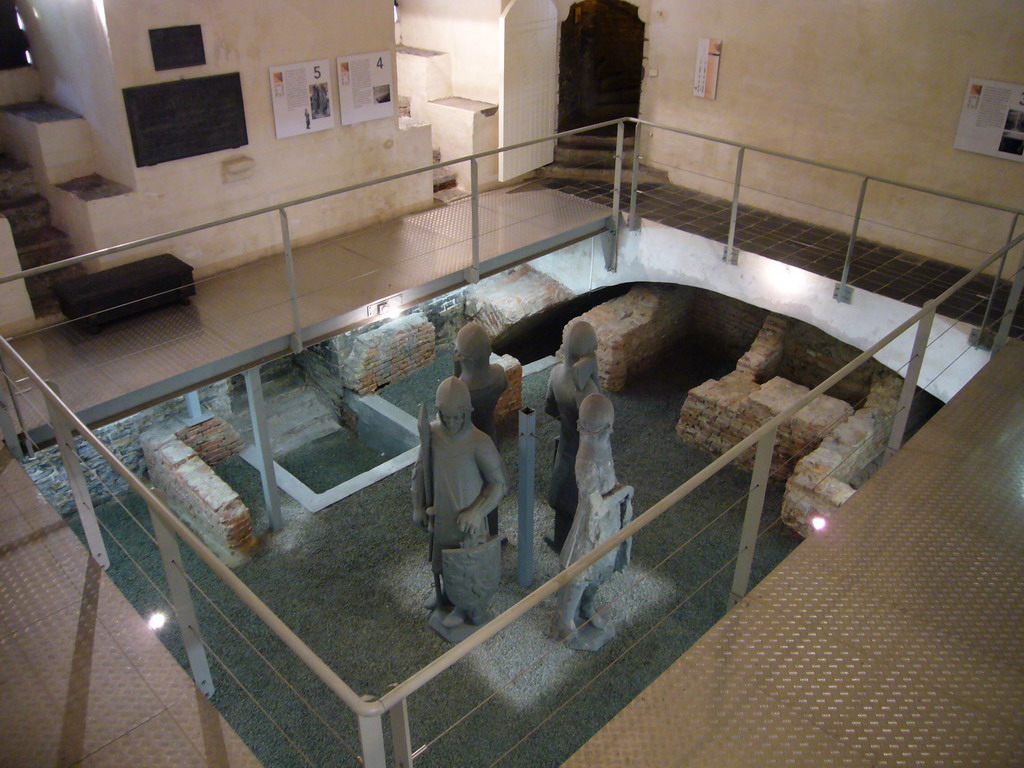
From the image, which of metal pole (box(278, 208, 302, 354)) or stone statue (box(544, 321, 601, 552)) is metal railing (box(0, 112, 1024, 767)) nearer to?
metal pole (box(278, 208, 302, 354))

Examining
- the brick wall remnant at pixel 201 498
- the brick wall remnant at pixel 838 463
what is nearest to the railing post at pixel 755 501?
the brick wall remnant at pixel 838 463

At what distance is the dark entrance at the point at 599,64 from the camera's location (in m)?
10.3

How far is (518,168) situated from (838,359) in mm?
3826

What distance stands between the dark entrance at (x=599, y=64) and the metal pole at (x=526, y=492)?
5.62 m

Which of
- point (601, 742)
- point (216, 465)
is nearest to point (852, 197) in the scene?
point (216, 465)

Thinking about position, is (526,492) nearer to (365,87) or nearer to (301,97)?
(301,97)

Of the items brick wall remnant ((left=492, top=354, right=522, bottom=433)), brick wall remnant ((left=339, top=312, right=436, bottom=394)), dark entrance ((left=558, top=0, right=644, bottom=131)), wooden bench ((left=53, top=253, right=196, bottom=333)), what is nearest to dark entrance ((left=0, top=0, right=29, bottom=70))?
wooden bench ((left=53, top=253, right=196, bottom=333))

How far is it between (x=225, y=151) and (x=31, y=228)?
162 cm

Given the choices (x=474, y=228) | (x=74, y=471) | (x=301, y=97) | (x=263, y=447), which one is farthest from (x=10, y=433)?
(x=301, y=97)

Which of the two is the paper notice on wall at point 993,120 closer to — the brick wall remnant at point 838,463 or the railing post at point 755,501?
the brick wall remnant at point 838,463

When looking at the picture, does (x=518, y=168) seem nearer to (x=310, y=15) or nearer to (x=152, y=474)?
(x=310, y=15)

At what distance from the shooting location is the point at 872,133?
26.0 ft

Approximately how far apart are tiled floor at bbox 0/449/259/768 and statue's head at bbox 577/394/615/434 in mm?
2465

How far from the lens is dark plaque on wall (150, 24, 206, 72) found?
6713 mm
